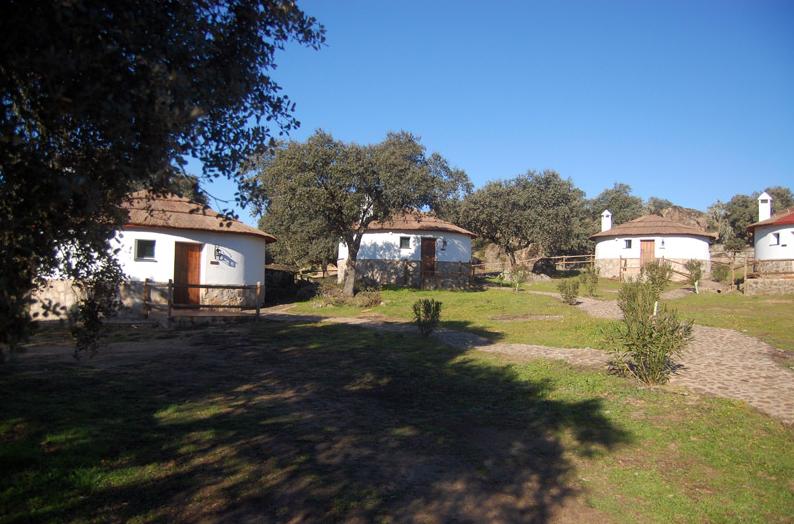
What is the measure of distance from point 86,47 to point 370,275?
92.0 ft

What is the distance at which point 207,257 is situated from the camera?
821 inches

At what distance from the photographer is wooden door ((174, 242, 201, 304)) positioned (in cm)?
2027

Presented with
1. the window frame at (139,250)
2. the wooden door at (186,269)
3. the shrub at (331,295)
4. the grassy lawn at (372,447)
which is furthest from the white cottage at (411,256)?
the grassy lawn at (372,447)

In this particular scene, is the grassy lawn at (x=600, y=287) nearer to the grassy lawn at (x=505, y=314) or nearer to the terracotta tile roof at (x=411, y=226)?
the grassy lawn at (x=505, y=314)

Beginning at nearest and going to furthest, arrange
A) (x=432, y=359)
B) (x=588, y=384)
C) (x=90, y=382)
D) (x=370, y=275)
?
1. (x=90, y=382)
2. (x=588, y=384)
3. (x=432, y=359)
4. (x=370, y=275)

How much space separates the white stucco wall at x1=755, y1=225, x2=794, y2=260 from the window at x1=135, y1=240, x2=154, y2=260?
103ft

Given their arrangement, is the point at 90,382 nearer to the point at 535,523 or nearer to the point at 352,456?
the point at 352,456

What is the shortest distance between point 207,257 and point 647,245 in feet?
95.3

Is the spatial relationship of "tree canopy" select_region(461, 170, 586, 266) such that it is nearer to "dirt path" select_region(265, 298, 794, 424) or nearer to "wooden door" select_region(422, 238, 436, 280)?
"wooden door" select_region(422, 238, 436, 280)

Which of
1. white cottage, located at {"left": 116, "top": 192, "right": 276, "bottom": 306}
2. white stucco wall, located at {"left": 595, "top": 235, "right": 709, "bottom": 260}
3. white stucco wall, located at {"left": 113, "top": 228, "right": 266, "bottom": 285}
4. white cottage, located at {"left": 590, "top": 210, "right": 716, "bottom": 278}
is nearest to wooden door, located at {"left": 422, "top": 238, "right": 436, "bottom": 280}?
white stucco wall, located at {"left": 113, "top": 228, "right": 266, "bottom": 285}

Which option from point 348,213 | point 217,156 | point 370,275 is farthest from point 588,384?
point 370,275

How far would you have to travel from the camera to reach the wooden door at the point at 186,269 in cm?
2027

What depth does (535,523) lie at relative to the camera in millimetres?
4652

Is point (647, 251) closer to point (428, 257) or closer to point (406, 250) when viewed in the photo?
point (428, 257)
